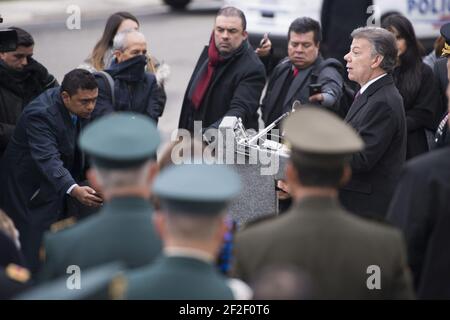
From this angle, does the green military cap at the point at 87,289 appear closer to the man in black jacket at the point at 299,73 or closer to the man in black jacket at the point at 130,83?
the man in black jacket at the point at 130,83

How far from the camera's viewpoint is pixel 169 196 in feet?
11.5

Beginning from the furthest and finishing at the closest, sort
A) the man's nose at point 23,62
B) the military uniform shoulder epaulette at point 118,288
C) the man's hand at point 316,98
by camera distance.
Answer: the man's nose at point 23,62 < the man's hand at point 316,98 < the military uniform shoulder epaulette at point 118,288

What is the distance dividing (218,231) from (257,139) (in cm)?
320

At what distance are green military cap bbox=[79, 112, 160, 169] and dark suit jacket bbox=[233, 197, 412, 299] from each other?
502 millimetres

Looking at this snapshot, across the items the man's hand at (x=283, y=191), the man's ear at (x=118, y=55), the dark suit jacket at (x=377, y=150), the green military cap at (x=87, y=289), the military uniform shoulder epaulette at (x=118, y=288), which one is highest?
the green military cap at (x=87, y=289)

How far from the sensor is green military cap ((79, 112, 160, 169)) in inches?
152

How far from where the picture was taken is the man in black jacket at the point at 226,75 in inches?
305

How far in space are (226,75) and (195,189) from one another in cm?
433

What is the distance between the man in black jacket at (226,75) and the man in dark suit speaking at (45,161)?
114 cm

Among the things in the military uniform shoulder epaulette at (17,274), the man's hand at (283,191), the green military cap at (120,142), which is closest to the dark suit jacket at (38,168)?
the man's hand at (283,191)

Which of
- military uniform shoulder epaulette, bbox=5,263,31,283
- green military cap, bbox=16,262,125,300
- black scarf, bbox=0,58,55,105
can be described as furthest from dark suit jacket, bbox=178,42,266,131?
green military cap, bbox=16,262,125,300

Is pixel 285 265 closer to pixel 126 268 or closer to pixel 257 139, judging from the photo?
pixel 126 268

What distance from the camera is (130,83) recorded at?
768 cm

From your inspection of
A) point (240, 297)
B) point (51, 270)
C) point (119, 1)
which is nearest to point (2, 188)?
point (51, 270)
